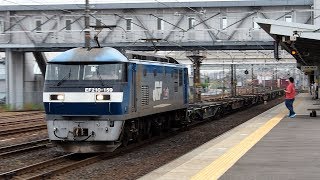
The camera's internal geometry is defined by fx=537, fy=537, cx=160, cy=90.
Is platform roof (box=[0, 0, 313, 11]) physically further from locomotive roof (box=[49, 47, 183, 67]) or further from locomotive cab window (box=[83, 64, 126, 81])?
locomotive cab window (box=[83, 64, 126, 81])

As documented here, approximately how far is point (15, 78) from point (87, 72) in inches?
1295

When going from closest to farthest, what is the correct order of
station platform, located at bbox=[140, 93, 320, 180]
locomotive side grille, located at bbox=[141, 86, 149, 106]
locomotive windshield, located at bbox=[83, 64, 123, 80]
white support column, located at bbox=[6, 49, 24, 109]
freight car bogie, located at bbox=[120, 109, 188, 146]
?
station platform, located at bbox=[140, 93, 320, 180] < locomotive windshield, located at bbox=[83, 64, 123, 80] < freight car bogie, located at bbox=[120, 109, 188, 146] < locomotive side grille, located at bbox=[141, 86, 149, 106] < white support column, located at bbox=[6, 49, 24, 109]

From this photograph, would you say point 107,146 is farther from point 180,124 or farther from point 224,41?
point 224,41

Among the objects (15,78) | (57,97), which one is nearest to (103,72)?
(57,97)

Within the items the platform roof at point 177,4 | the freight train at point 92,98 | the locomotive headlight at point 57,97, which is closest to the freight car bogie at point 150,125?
the freight train at point 92,98

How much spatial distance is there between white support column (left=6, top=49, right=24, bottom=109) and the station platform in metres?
31.1

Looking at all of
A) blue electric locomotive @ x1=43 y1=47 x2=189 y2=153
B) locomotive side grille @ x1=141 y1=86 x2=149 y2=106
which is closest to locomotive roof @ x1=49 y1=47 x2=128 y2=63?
blue electric locomotive @ x1=43 y1=47 x2=189 y2=153

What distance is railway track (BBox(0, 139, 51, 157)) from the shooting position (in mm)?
14827

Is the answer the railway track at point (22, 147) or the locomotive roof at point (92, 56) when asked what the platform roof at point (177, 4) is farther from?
the locomotive roof at point (92, 56)

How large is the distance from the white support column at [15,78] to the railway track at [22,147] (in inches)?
1031

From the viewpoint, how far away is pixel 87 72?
13617mm

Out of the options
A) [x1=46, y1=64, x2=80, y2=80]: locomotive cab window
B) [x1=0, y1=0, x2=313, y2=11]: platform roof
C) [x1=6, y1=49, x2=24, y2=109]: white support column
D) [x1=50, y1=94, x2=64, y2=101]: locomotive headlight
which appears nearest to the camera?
[x1=50, y1=94, x2=64, y2=101]: locomotive headlight

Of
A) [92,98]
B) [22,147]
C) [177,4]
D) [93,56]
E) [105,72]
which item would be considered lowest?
[22,147]

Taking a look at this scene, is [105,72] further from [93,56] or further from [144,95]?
[144,95]
